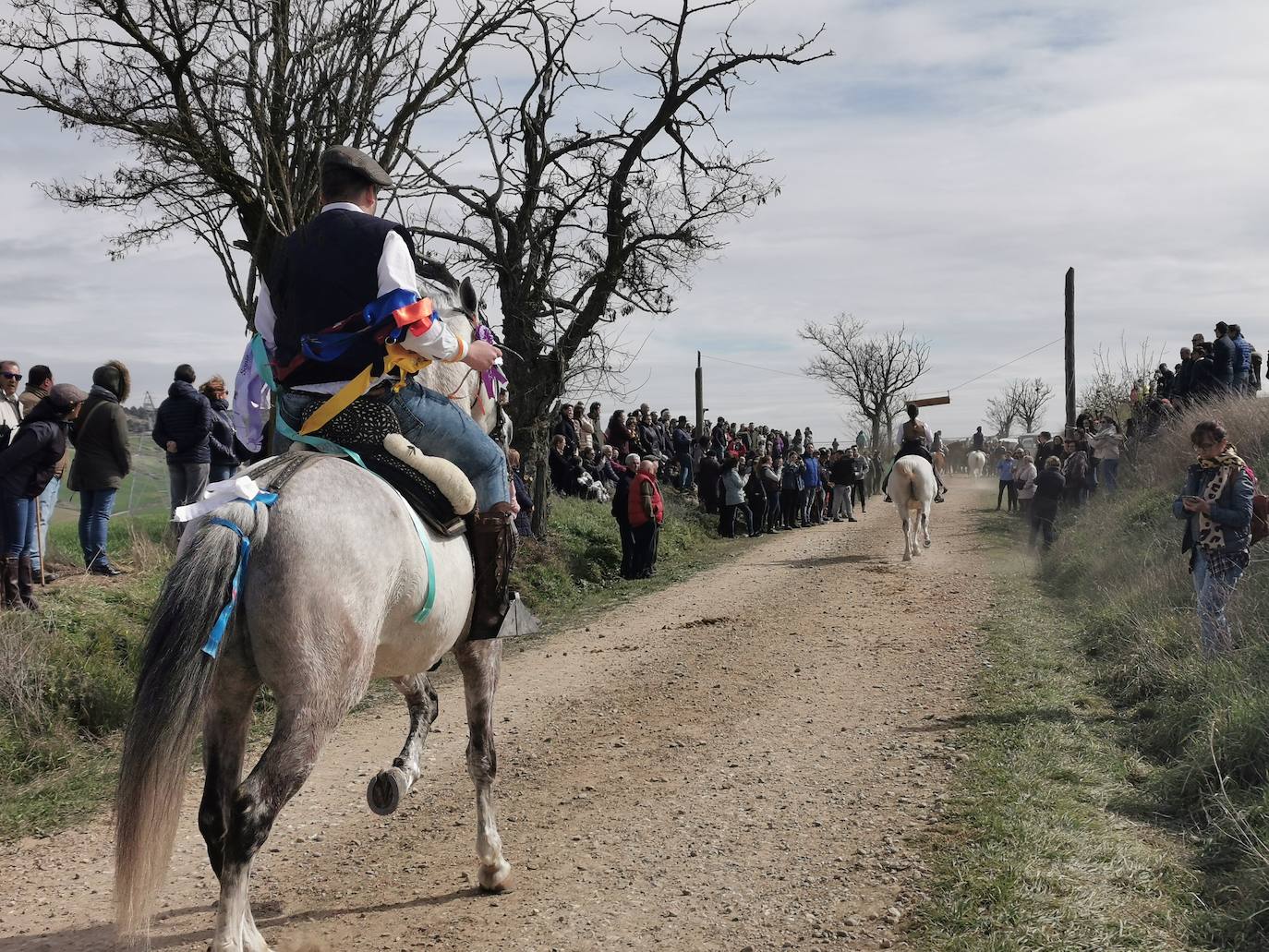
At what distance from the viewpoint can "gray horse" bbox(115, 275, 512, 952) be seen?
11.4 feet

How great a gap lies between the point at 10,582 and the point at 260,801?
605 cm

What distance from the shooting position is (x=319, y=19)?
10.1 meters

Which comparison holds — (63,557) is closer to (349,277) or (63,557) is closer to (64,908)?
(64,908)

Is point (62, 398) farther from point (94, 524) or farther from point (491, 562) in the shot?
point (491, 562)

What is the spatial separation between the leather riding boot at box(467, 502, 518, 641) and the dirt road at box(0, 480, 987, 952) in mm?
1251

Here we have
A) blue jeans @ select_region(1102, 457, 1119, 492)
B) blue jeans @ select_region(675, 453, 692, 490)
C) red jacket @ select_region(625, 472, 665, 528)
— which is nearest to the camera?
red jacket @ select_region(625, 472, 665, 528)

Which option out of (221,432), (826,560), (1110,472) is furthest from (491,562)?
(1110,472)

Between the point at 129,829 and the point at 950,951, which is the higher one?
the point at 129,829

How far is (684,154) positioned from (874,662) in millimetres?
9967

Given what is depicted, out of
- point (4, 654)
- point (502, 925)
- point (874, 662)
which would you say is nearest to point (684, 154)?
point (874, 662)

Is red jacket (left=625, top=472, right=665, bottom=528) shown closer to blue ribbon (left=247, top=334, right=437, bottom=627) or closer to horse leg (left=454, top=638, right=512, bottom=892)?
horse leg (left=454, top=638, right=512, bottom=892)

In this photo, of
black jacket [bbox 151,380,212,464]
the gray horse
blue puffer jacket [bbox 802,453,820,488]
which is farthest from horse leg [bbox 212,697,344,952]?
blue puffer jacket [bbox 802,453,820,488]

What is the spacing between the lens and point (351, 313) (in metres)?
4.27

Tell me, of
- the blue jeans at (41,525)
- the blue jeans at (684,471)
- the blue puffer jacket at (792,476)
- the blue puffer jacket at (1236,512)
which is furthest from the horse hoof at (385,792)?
the blue puffer jacket at (792,476)
